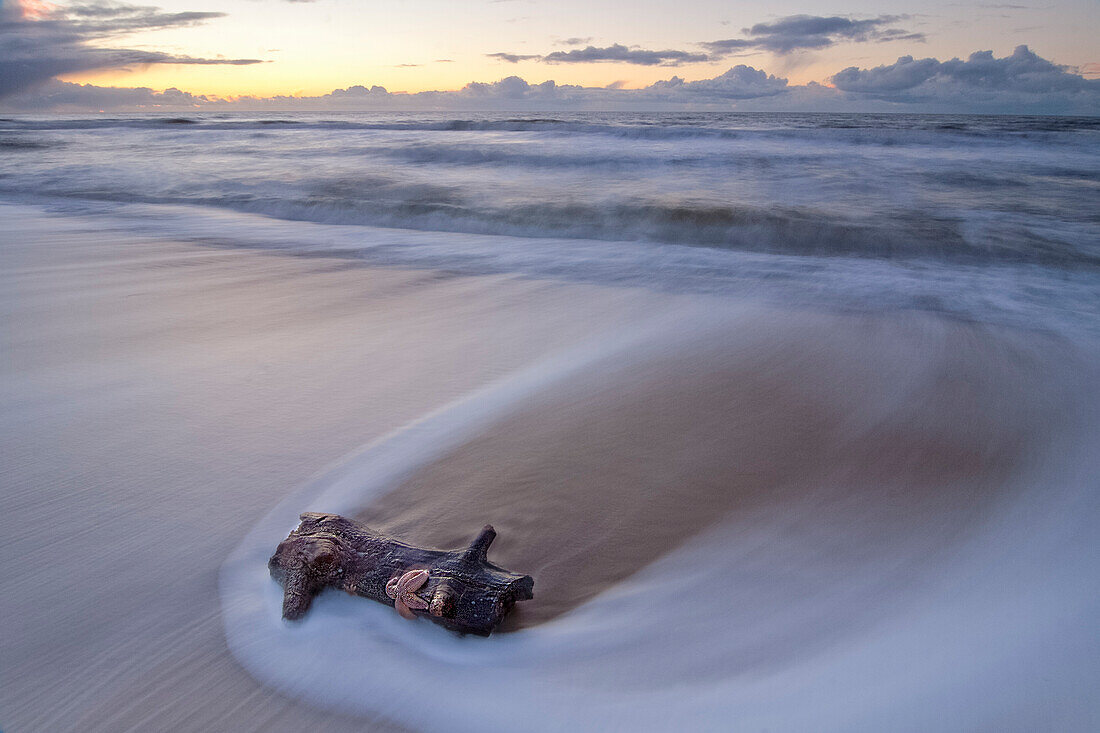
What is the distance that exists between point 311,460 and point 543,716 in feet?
4.29

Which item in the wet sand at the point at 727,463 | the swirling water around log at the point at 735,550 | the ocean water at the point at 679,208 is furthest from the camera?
the ocean water at the point at 679,208

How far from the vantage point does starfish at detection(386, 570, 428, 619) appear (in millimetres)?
1465

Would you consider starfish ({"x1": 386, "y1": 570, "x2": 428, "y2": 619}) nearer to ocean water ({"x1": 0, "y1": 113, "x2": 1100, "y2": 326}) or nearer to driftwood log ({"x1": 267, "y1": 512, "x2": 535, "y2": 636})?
driftwood log ({"x1": 267, "y1": 512, "x2": 535, "y2": 636})

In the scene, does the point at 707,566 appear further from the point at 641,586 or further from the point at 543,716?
the point at 543,716

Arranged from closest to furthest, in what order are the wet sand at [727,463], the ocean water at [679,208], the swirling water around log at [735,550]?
the swirling water around log at [735,550], the wet sand at [727,463], the ocean water at [679,208]

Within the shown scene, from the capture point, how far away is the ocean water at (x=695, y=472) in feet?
4.60

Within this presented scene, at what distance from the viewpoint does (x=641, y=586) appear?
1717mm

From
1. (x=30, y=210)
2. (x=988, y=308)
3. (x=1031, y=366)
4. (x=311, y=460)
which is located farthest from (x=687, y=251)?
(x=30, y=210)

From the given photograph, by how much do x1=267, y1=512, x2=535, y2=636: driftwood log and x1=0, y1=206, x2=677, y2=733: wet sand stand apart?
0.22 metres

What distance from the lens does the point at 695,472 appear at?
2.24 m

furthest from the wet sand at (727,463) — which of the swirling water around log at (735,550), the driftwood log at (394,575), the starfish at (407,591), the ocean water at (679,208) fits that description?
the ocean water at (679,208)

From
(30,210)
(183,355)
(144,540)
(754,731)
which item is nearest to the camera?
(754,731)

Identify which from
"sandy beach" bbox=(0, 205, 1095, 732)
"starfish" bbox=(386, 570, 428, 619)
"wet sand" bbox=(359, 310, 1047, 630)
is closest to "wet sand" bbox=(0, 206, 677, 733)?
"sandy beach" bbox=(0, 205, 1095, 732)

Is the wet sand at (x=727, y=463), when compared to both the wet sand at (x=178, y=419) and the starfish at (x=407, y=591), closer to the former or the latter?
the starfish at (x=407, y=591)
